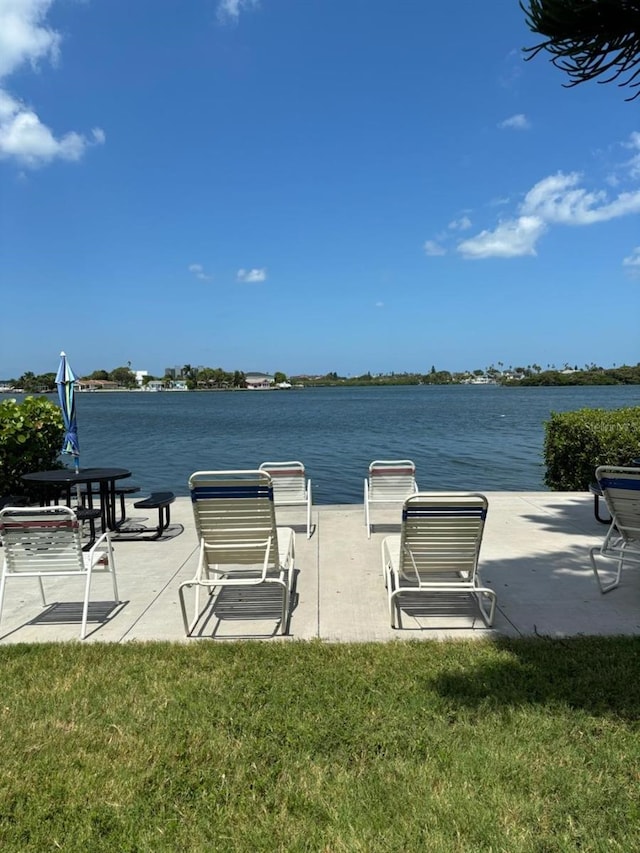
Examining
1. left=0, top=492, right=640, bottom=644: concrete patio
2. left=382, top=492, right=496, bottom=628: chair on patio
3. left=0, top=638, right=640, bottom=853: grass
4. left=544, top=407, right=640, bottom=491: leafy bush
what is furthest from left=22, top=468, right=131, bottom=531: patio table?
left=544, top=407, right=640, bottom=491: leafy bush

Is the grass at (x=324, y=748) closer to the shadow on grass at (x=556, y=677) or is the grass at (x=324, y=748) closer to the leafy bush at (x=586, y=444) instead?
the shadow on grass at (x=556, y=677)

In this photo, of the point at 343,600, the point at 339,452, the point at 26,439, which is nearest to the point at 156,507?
the point at 26,439

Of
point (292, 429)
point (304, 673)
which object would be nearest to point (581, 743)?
point (304, 673)

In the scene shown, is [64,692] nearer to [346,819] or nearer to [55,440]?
[346,819]

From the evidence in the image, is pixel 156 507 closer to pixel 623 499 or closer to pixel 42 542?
pixel 42 542

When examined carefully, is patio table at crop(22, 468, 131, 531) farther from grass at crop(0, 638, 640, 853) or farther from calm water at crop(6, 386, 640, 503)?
calm water at crop(6, 386, 640, 503)

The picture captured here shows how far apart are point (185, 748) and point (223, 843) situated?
2.13ft

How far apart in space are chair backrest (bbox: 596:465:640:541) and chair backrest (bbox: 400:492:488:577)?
117 centimetres

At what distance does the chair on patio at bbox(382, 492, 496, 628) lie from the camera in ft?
14.5

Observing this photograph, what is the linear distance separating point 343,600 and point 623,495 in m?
2.44

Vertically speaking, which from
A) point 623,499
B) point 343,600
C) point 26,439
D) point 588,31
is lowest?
point 343,600

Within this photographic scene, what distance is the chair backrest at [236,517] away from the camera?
461cm

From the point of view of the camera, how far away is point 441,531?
455cm

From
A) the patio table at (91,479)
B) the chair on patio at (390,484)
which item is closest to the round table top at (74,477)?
the patio table at (91,479)
